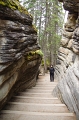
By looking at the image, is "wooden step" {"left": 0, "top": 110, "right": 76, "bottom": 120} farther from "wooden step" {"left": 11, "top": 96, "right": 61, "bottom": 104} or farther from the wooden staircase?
"wooden step" {"left": 11, "top": 96, "right": 61, "bottom": 104}

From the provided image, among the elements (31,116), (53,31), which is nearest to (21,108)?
(31,116)

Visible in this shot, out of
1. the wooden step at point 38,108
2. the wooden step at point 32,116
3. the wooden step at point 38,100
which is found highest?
the wooden step at point 32,116

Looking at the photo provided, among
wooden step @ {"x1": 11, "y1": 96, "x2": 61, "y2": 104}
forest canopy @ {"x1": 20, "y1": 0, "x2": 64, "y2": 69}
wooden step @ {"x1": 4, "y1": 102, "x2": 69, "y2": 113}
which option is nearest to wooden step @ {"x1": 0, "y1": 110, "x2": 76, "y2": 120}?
wooden step @ {"x1": 4, "y1": 102, "x2": 69, "y2": 113}

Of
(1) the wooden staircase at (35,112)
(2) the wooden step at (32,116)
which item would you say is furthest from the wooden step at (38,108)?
(2) the wooden step at (32,116)

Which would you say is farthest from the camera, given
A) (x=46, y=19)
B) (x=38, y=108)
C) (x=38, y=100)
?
(x=46, y=19)

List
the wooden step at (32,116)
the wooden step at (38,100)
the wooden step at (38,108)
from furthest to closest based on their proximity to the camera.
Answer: the wooden step at (38,100), the wooden step at (38,108), the wooden step at (32,116)

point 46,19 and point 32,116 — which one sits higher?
point 46,19

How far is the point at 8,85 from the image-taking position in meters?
6.56

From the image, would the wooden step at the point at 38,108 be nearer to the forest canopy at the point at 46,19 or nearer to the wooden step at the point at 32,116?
the wooden step at the point at 32,116

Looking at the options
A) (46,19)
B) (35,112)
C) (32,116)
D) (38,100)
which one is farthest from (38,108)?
(46,19)

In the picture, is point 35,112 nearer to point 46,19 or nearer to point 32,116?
point 32,116

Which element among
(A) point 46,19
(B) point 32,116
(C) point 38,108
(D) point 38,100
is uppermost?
(A) point 46,19

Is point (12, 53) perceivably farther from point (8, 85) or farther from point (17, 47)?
point (8, 85)

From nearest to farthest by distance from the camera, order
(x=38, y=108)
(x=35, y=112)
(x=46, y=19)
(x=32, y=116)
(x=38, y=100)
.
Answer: (x=32, y=116), (x=35, y=112), (x=38, y=108), (x=38, y=100), (x=46, y=19)
